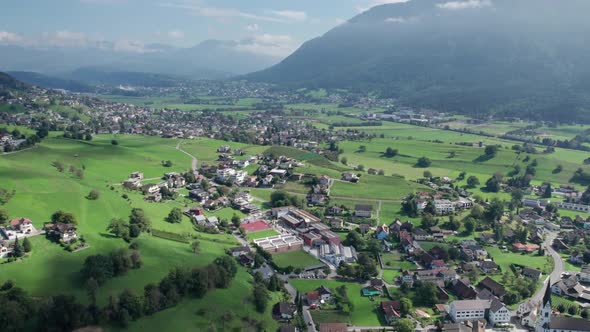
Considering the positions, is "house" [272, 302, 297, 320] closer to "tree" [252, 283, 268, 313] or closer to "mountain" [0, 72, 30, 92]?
"tree" [252, 283, 268, 313]

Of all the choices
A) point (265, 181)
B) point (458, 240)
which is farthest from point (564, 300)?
point (265, 181)

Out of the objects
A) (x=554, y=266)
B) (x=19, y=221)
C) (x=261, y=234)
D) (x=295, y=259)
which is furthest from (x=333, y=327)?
(x=19, y=221)

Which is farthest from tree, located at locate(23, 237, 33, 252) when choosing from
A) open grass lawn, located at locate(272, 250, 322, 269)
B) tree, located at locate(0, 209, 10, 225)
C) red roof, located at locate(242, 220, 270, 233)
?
red roof, located at locate(242, 220, 270, 233)

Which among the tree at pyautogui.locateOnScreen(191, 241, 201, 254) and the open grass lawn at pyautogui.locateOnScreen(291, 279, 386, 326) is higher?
the tree at pyautogui.locateOnScreen(191, 241, 201, 254)

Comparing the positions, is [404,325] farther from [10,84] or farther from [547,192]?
[10,84]

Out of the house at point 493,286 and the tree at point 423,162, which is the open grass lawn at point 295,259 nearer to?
the house at point 493,286
